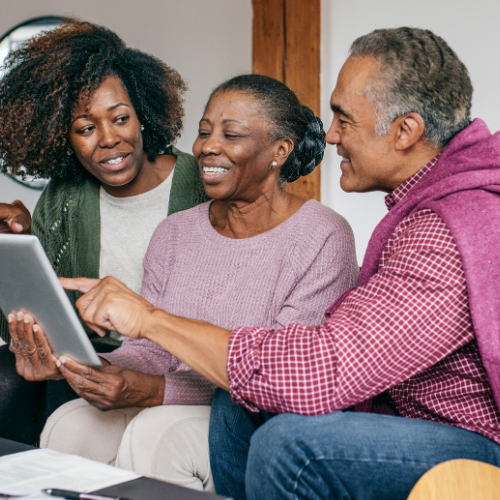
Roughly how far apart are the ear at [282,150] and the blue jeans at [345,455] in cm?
79

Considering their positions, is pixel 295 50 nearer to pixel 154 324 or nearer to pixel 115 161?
pixel 115 161

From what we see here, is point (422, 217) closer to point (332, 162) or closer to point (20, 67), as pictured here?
point (20, 67)

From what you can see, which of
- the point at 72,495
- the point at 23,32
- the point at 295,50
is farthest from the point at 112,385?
the point at 23,32

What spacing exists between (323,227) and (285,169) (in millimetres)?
246

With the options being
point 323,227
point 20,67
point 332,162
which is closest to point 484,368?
point 323,227

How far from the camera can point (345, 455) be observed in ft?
3.15

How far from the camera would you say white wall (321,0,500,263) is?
3080 mm

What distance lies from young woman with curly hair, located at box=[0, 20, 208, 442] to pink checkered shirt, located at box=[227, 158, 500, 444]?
0.87 m

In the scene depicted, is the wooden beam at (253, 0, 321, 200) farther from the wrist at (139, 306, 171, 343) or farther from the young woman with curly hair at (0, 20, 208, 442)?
the wrist at (139, 306, 171, 343)

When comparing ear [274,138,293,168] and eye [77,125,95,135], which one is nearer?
ear [274,138,293,168]

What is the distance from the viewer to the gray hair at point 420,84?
1189 millimetres

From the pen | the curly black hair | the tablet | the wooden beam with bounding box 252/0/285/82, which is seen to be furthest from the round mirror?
Result: the pen

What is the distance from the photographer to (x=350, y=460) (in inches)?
37.8

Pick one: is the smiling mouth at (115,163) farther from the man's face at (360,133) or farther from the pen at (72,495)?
the pen at (72,495)
